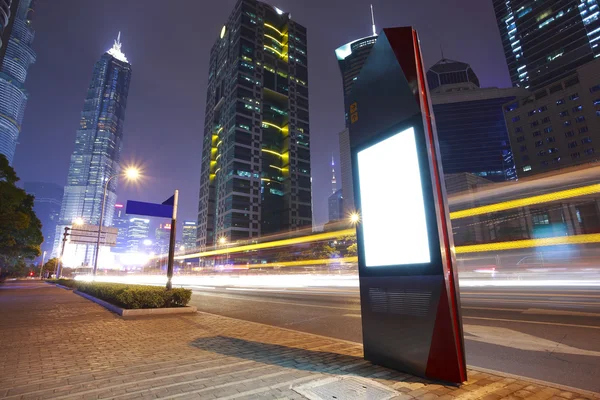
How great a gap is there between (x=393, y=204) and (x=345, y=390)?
273 centimetres

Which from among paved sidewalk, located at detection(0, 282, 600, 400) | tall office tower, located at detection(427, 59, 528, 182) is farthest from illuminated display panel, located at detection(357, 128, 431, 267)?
tall office tower, located at detection(427, 59, 528, 182)

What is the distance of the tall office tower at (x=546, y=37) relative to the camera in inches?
4771

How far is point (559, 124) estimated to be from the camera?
89938 millimetres

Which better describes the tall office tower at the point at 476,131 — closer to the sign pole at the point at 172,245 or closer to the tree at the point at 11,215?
the tree at the point at 11,215

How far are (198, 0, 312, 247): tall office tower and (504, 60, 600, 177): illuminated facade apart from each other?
254 feet

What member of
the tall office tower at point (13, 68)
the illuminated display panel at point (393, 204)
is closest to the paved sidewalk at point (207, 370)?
the illuminated display panel at point (393, 204)

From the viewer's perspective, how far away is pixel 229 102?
117125mm

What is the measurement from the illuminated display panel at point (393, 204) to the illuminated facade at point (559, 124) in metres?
103

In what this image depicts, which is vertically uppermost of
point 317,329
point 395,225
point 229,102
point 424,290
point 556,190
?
point 229,102

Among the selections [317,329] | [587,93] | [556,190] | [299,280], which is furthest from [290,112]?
[317,329]

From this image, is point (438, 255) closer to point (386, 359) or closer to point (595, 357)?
point (386, 359)

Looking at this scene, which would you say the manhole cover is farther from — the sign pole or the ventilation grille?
the sign pole

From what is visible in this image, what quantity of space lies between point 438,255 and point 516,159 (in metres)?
125

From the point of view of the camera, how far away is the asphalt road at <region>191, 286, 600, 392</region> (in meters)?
4.59
